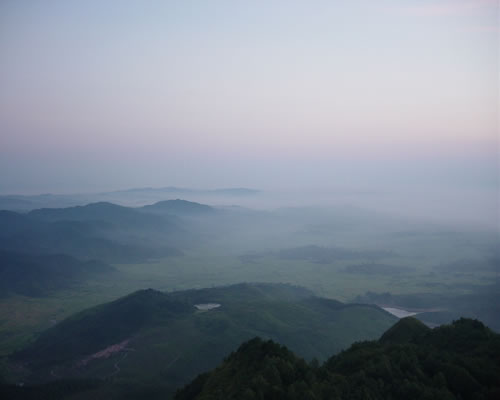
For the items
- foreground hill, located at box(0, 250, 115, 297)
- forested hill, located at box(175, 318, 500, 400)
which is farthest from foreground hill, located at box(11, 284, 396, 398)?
foreground hill, located at box(0, 250, 115, 297)

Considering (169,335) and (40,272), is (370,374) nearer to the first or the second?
(169,335)

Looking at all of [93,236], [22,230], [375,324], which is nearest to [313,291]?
[375,324]

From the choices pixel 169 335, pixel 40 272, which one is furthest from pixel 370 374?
pixel 40 272

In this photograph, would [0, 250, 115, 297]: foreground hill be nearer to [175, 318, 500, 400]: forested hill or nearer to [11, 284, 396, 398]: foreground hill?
[11, 284, 396, 398]: foreground hill

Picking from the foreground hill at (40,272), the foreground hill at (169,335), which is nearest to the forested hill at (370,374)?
the foreground hill at (169,335)

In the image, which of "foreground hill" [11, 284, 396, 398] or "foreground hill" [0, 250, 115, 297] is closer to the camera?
"foreground hill" [11, 284, 396, 398]

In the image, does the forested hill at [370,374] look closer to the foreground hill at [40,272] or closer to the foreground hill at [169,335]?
the foreground hill at [169,335]

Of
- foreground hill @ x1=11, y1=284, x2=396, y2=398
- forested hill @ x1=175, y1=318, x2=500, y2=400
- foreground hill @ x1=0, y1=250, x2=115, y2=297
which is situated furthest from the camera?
foreground hill @ x1=0, y1=250, x2=115, y2=297
